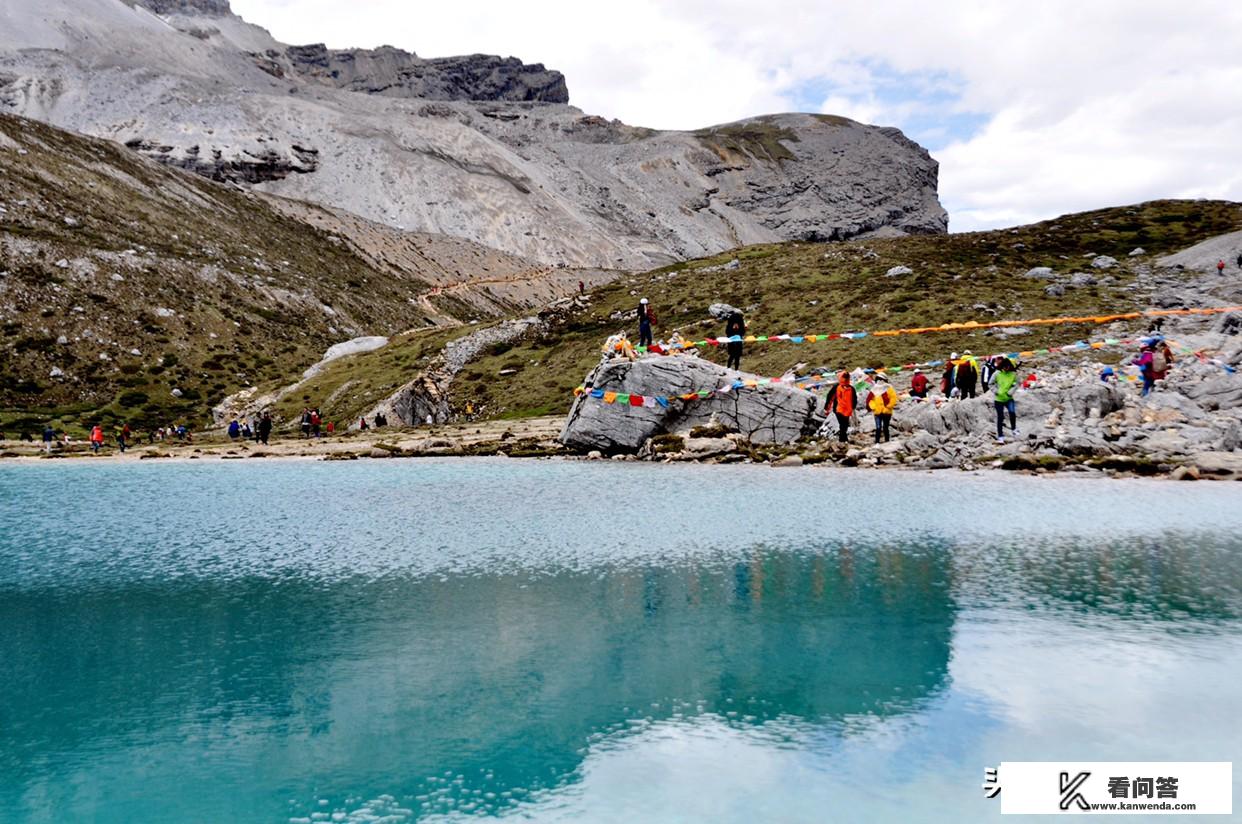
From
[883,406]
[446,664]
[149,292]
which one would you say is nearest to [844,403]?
[883,406]

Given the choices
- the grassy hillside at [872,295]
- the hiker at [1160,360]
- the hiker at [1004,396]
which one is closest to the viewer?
the hiker at [1004,396]

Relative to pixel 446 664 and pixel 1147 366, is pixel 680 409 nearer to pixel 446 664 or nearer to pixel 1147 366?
pixel 1147 366

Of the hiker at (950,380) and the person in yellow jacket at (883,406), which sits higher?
the hiker at (950,380)

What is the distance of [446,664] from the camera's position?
13.7 metres

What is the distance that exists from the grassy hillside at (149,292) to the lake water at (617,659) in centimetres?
Answer: 6020

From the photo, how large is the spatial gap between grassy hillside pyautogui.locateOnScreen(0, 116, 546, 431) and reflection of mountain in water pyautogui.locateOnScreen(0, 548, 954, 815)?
62650mm

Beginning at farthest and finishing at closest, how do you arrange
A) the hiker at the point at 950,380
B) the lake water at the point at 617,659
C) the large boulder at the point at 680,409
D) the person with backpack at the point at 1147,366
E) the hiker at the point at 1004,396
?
the hiker at the point at 950,380 → the large boulder at the point at 680,409 → the person with backpack at the point at 1147,366 → the hiker at the point at 1004,396 → the lake water at the point at 617,659

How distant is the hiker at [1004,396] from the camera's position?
31.9m

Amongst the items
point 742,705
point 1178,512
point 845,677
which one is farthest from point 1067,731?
point 1178,512

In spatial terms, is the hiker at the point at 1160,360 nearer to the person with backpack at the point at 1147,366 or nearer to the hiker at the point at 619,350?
the person with backpack at the point at 1147,366

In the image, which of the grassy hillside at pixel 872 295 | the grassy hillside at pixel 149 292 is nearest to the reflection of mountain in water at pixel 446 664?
the grassy hillside at pixel 872 295

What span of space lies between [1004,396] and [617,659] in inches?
933

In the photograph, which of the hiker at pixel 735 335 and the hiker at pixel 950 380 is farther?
the hiker at pixel 735 335

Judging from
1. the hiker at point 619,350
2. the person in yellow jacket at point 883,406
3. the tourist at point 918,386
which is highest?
the hiker at point 619,350
